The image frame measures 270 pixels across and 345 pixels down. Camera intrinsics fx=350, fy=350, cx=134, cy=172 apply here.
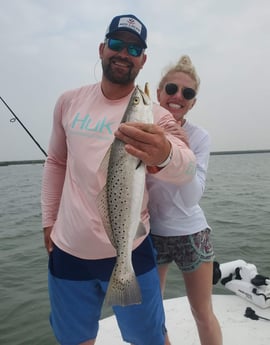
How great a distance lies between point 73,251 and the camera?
2.42 meters

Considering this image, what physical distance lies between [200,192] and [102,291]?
3.38ft

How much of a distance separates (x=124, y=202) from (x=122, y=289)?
558 mm

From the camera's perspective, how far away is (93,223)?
7.63ft

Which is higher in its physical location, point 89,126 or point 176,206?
point 89,126

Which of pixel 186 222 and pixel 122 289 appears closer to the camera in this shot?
pixel 122 289

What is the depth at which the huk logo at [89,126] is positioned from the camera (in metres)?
2.35

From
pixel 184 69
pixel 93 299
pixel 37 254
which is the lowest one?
pixel 37 254

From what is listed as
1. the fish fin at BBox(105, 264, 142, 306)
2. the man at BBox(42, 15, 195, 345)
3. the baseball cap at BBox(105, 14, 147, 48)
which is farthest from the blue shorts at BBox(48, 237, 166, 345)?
the baseball cap at BBox(105, 14, 147, 48)

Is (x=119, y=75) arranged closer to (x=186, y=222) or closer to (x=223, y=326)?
(x=186, y=222)

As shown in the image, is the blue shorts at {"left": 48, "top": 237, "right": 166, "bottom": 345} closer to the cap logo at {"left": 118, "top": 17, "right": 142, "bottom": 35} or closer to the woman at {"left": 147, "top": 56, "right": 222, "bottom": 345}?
the woman at {"left": 147, "top": 56, "right": 222, "bottom": 345}

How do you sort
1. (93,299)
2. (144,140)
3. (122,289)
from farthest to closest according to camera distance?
(93,299), (122,289), (144,140)

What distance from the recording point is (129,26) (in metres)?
2.29

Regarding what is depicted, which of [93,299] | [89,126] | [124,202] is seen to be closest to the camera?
[124,202]

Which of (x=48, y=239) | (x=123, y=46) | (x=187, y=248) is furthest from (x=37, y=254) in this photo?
(x=123, y=46)
